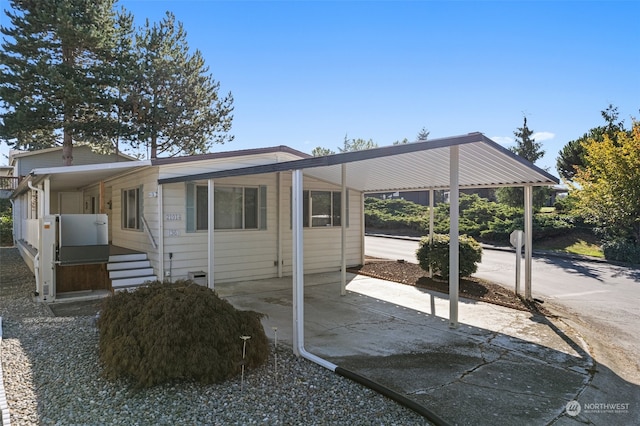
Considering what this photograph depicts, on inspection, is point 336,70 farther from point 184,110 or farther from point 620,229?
point 620,229

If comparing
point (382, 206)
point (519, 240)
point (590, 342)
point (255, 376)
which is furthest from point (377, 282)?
point (382, 206)

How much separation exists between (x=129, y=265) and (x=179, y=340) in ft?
19.3

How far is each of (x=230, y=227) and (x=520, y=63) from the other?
333 inches

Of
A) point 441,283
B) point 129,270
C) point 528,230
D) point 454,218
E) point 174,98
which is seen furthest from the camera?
point 174,98

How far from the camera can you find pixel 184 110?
1875cm

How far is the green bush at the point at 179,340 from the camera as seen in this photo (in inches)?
149

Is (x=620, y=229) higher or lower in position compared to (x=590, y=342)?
higher

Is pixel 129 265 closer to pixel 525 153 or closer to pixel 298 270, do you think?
pixel 298 270

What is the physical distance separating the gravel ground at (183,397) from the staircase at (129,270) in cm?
357

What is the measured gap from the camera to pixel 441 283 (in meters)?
9.62

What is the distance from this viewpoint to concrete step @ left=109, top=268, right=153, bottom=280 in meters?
8.64

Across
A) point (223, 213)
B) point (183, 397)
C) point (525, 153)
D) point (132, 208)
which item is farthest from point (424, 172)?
point (525, 153)

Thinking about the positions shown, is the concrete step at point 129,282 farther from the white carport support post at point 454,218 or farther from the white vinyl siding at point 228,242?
the white carport support post at point 454,218

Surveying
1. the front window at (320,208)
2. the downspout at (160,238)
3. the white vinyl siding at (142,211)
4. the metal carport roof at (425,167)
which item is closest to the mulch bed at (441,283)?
the front window at (320,208)
